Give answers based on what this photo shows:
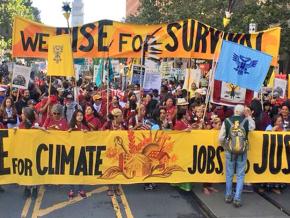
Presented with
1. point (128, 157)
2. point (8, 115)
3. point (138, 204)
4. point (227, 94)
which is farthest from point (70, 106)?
point (138, 204)

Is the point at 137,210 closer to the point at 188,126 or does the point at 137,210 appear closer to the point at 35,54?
the point at 188,126

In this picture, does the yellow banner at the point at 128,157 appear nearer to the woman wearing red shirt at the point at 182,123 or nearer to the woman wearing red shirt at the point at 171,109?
the woman wearing red shirt at the point at 182,123

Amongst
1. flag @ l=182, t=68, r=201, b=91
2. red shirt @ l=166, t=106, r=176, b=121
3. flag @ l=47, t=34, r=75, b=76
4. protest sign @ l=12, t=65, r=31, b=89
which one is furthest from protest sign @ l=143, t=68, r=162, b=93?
flag @ l=47, t=34, r=75, b=76

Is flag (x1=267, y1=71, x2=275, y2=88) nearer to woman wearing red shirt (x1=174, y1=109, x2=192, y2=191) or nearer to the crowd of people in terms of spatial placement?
the crowd of people

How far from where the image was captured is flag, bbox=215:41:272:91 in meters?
9.16

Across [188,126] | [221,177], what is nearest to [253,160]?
[221,177]

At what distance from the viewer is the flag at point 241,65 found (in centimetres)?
916

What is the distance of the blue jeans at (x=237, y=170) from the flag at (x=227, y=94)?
166 cm

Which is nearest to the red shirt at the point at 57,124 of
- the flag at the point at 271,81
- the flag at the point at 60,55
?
the flag at the point at 60,55

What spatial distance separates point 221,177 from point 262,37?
3199mm

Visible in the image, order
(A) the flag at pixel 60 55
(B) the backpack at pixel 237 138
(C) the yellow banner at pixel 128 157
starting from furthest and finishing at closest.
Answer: (A) the flag at pixel 60 55
(C) the yellow banner at pixel 128 157
(B) the backpack at pixel 237 138

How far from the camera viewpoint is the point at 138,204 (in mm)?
8516

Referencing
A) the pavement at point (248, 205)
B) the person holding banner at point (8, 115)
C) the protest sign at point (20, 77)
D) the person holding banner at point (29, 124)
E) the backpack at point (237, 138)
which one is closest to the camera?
the pavement at point (248, 205)

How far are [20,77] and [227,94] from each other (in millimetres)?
5370
